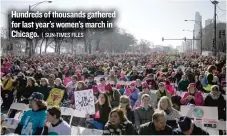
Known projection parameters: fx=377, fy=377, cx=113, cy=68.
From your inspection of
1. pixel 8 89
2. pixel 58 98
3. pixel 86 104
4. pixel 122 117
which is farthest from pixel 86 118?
pixel 8 89

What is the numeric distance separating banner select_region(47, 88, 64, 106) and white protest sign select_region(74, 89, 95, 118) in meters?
1.69

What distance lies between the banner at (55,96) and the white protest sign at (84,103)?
1691mm

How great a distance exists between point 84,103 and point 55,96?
217cm

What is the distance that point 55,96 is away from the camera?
36.0ft

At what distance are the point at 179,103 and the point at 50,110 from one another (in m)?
4.87

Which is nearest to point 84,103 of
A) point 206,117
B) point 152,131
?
point 206,117

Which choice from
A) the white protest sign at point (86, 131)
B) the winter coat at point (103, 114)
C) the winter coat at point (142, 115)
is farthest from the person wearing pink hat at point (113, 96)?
the winter coat at point (142, 115)

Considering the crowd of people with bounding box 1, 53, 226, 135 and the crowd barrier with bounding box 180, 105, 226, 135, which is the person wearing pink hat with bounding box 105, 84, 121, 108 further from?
the crowd barrier with bounding box 180, 105, 226, 135

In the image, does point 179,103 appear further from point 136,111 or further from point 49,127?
point 49,127

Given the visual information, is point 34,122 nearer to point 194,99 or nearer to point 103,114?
point 103,114

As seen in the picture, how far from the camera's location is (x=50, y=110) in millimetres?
6047

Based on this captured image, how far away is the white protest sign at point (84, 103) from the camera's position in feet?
29.2

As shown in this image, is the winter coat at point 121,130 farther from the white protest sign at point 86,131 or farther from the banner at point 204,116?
the banner at point 204,116

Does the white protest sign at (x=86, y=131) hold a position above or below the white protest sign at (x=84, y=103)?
below
